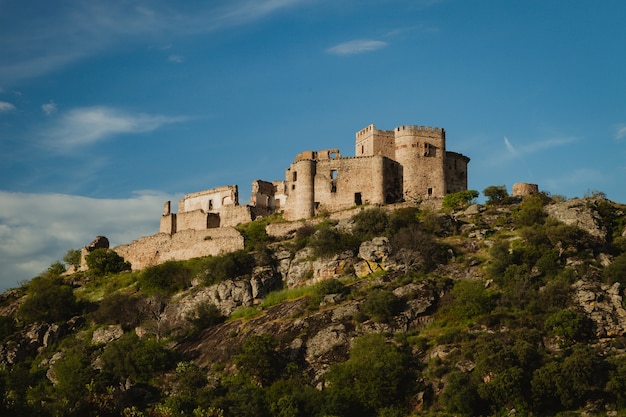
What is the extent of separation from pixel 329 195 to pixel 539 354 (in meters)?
28.5

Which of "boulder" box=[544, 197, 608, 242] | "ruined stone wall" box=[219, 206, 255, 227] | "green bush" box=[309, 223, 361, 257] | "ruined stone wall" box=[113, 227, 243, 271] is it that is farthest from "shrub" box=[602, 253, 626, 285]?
"ruined stone wall" box=[219, 206, 255, 227]

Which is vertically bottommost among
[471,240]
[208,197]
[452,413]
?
[452,413]

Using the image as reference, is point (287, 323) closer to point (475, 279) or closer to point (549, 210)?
point (475, 279)

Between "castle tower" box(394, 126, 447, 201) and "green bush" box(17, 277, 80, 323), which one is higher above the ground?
"castle tower" box(394, 126, 447, 201)

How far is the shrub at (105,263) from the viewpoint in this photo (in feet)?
276

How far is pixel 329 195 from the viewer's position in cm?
7969

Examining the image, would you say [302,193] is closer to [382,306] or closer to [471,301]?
[382,306]

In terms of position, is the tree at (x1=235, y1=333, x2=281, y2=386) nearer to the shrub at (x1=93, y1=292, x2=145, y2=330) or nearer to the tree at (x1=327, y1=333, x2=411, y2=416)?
the tree at (x1=327, y1=333, x2=411, y2=416)

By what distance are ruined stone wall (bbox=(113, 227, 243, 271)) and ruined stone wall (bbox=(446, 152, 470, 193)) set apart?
17910 millimetres

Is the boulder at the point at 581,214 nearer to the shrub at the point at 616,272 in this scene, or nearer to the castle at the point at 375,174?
the shrub at the point at 616,272

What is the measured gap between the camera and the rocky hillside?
5403 centimetres

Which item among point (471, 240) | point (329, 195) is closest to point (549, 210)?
point (471, 240)

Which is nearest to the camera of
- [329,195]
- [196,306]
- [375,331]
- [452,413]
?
[452,413]

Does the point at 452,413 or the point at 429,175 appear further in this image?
the point at 429,175
